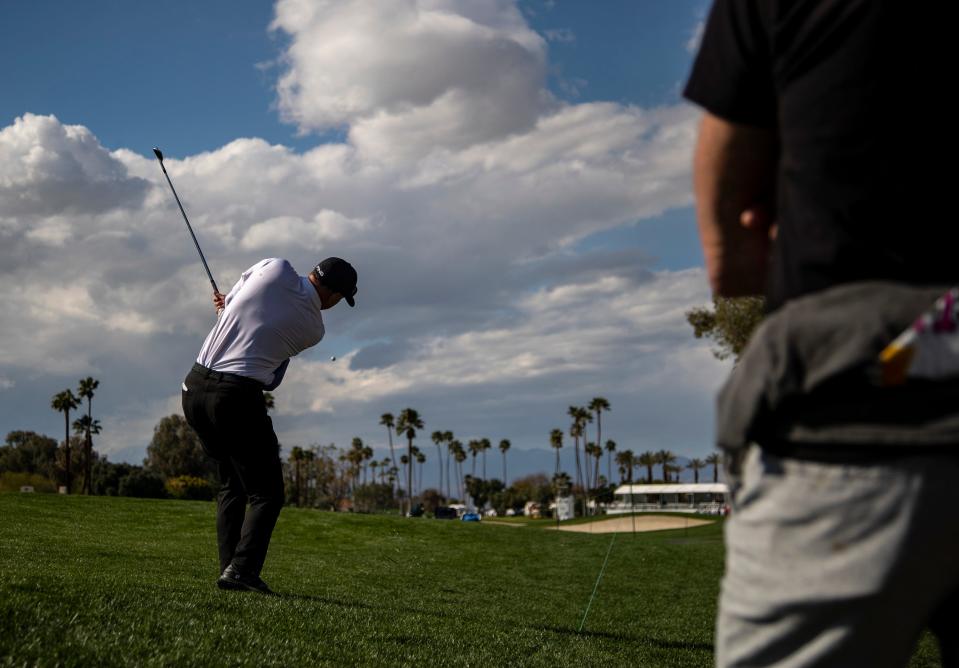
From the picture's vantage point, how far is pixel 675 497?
121 meters

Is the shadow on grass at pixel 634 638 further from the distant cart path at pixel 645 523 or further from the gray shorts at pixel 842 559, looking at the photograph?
the distant cart path at pixel 645 523

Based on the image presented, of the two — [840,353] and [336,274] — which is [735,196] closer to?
[840,353]

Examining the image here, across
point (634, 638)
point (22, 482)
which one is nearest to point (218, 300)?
→ point (634, 638)

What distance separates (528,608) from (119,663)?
241 inches

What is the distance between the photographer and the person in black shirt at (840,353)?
160cm

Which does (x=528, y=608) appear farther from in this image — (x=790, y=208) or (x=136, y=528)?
(x=136, y=528)

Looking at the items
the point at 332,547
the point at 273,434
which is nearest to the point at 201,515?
the point at 332,547

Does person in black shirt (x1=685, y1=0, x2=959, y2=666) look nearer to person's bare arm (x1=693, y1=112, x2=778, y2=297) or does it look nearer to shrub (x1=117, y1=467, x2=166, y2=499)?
person's bare arm (x1=693, y1=112, x2=778, y2=297)

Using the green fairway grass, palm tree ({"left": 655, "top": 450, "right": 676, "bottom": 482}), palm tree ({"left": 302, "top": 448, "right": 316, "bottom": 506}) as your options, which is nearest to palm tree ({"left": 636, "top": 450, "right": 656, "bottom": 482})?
palm tree ({"left": 655, "top": 450, "right": 676, "bottom": 482})

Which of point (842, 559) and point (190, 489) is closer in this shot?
point (842, 559)

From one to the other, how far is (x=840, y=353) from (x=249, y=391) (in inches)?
208

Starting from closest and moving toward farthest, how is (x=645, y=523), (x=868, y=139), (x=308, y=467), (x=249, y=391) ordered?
(x=868, y=139) < (x=249, y=391) < (x=645, y=523) < (x=308, y=467)

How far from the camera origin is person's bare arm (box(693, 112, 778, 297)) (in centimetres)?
196

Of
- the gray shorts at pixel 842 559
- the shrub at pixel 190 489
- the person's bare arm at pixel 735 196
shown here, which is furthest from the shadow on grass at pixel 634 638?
the shrub at pixel 190 489
